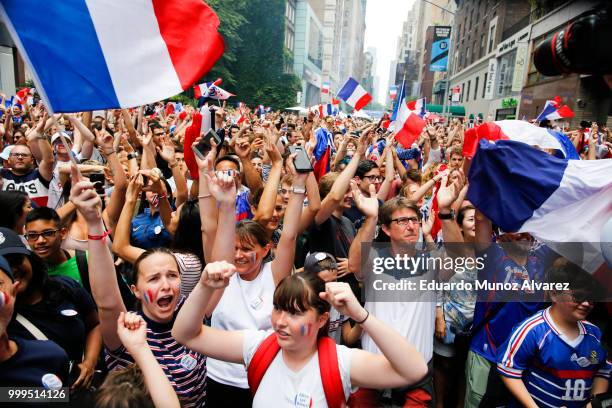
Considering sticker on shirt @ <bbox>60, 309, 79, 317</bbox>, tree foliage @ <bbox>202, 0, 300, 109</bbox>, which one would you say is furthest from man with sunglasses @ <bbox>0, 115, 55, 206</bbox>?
tree foliage @ <bbox>202, 0, 300, 109</bbox>

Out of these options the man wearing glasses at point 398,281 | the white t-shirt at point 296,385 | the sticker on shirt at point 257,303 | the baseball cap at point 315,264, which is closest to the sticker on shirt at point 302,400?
the white t-shirt at point 296,385

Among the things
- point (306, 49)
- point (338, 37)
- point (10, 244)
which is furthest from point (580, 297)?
point (338, 37)

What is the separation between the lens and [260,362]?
6.18 feet

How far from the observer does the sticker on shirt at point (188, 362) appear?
2.21m

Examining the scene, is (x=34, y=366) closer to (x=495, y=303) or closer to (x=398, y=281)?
(x=398, y=281)

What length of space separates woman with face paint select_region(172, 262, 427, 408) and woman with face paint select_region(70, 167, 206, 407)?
14.8 inches

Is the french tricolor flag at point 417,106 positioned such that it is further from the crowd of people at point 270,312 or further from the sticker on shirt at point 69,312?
the sticker on shirt at point 69,312

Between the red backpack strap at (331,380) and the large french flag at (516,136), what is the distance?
2146 mm

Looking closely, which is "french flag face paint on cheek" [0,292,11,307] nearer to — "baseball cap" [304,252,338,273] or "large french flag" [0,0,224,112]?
"large french flag" [0,0,224,112]

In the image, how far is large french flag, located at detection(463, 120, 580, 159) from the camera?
10.9ft

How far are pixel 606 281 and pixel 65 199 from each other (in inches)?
178

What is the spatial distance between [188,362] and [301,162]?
51.7 inches

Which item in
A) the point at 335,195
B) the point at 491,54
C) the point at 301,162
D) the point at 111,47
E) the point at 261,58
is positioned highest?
the point at 261,58

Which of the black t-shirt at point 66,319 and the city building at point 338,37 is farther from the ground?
the city building at point 338,37
